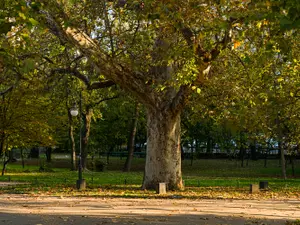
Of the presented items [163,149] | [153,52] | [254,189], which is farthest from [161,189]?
[153,52]

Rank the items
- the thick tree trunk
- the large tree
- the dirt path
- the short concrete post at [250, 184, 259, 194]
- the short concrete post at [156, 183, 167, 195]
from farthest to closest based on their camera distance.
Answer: the thick tree trunk
the short concrete post at [250, 184, 259, 194]
the short concrete post at [156, 183, 167, 195]
the large tree
the dirt path

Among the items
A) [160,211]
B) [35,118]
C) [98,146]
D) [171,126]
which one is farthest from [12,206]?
[98,146]

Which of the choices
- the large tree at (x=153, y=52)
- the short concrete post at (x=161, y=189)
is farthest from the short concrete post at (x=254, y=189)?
the short concrete post at (x=161, y=189)

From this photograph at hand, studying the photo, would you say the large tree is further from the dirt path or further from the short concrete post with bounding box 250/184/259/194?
the dirt path

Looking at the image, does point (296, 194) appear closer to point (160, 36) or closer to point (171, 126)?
point (171, 126)

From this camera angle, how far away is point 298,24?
6.04 m

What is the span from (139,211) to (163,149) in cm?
615

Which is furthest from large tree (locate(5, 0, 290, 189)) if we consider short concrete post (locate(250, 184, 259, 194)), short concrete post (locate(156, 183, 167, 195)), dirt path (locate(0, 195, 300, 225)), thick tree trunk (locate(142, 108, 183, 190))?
dirt path (locate(0, 195, 300, 225))

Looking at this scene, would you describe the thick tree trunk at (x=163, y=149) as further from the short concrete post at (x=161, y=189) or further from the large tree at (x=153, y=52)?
the short concrete post at (x=161, y=189)

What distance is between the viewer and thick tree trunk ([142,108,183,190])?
17969mm

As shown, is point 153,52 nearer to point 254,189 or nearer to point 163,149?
point 163,149

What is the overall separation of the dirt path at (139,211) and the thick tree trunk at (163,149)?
312cm

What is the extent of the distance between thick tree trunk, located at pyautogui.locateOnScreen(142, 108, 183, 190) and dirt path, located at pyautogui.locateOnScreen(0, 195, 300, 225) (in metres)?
3.12

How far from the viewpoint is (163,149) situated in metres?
18.0
